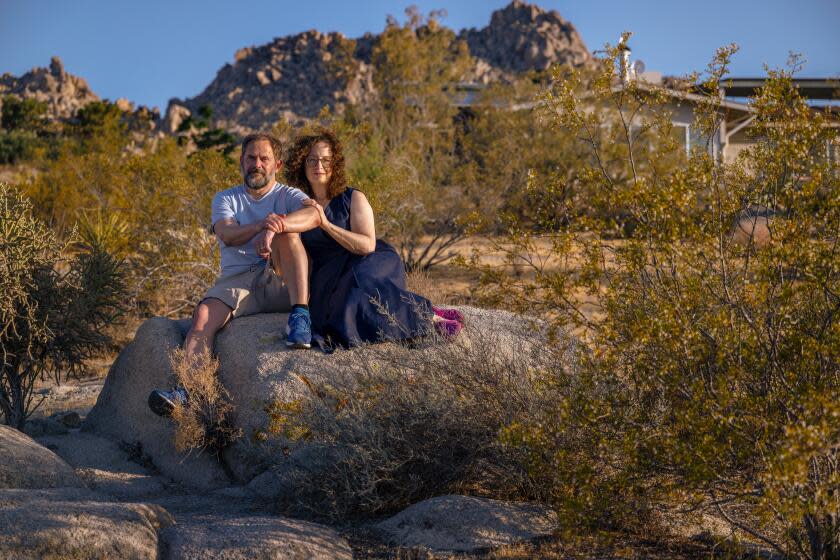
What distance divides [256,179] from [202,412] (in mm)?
1518

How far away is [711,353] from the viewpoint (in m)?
3.17

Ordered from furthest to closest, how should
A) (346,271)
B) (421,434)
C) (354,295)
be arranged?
(346,271), (354,295), (421,434)


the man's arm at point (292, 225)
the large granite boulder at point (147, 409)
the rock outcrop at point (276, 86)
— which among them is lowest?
the large granite boulder at point (147, 409)

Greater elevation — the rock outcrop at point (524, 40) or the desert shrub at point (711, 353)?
the rock outcrop at point (524, 40)

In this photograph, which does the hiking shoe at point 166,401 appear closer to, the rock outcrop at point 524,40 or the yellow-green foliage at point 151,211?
the yellow-green foliage at point 151,211

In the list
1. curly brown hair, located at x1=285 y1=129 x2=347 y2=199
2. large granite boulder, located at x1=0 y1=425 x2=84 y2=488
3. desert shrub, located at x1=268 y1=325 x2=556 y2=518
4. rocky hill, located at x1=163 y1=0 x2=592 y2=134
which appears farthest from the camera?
rocky hill, located at x1=163 y1=0 x2=592 y2=134

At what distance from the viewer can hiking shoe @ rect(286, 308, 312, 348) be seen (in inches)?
197

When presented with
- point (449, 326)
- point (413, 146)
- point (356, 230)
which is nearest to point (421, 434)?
point (449, 326)

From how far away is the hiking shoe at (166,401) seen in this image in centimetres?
474

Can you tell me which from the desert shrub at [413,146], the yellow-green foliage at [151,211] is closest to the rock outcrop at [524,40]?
the desert shrub at [413,146]

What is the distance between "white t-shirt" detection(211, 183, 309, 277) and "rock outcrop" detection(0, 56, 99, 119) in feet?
167

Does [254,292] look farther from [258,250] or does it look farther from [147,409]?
[147,409]

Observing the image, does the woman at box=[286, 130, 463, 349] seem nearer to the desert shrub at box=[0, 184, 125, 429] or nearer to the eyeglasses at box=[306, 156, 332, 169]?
the eyeglasses at box=[306, 156, 332, 169]

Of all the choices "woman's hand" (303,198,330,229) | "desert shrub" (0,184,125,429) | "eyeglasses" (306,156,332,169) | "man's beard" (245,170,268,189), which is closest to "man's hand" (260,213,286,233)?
"woman's hand" (303,198,330,229)
